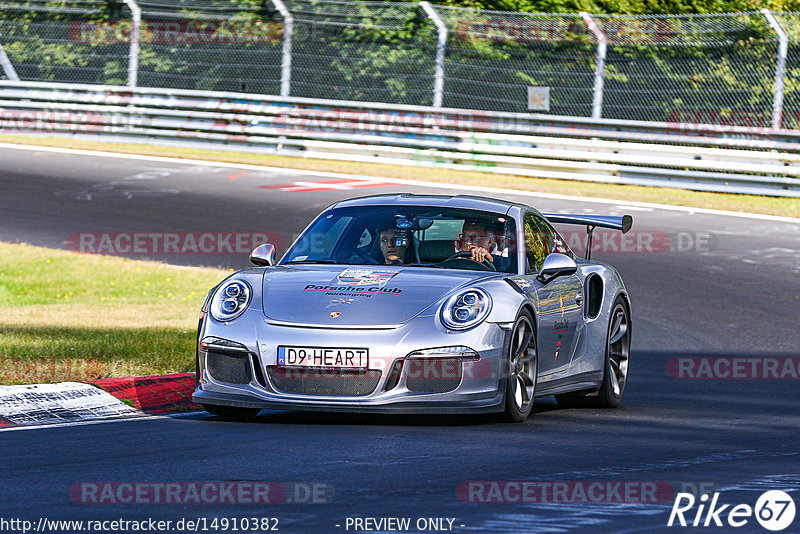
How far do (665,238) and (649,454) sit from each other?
11.2m

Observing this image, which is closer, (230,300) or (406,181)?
(230,300)

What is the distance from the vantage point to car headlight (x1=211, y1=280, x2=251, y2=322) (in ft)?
24.9

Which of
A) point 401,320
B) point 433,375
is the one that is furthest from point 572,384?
point 401,320

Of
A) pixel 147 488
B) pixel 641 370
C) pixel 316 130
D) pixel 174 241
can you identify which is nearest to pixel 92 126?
pixel 316 130

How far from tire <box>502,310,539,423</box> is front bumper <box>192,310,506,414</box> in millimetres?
97

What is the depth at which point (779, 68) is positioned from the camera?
2136 centimetres

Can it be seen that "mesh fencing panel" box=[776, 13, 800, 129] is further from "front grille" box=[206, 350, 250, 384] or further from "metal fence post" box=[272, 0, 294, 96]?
"front grille" box=[206, 350, 250, 384]

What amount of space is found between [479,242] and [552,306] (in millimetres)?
597

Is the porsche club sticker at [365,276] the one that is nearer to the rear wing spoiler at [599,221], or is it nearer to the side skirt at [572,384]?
the side skirt at [572,384]

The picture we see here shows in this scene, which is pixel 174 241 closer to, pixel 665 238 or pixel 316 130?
pixel 665 238

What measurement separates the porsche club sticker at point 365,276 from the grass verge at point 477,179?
1316cm

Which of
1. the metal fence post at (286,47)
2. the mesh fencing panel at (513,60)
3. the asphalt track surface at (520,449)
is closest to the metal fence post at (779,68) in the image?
the mesh fencing panel at (513,60)

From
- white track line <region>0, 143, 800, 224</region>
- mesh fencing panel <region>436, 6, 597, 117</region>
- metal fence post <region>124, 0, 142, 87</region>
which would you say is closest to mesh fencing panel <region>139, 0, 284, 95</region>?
metal fence post <region>124, 0, 142, 87</region>

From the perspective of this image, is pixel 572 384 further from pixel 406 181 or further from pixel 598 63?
pixel 598 63
